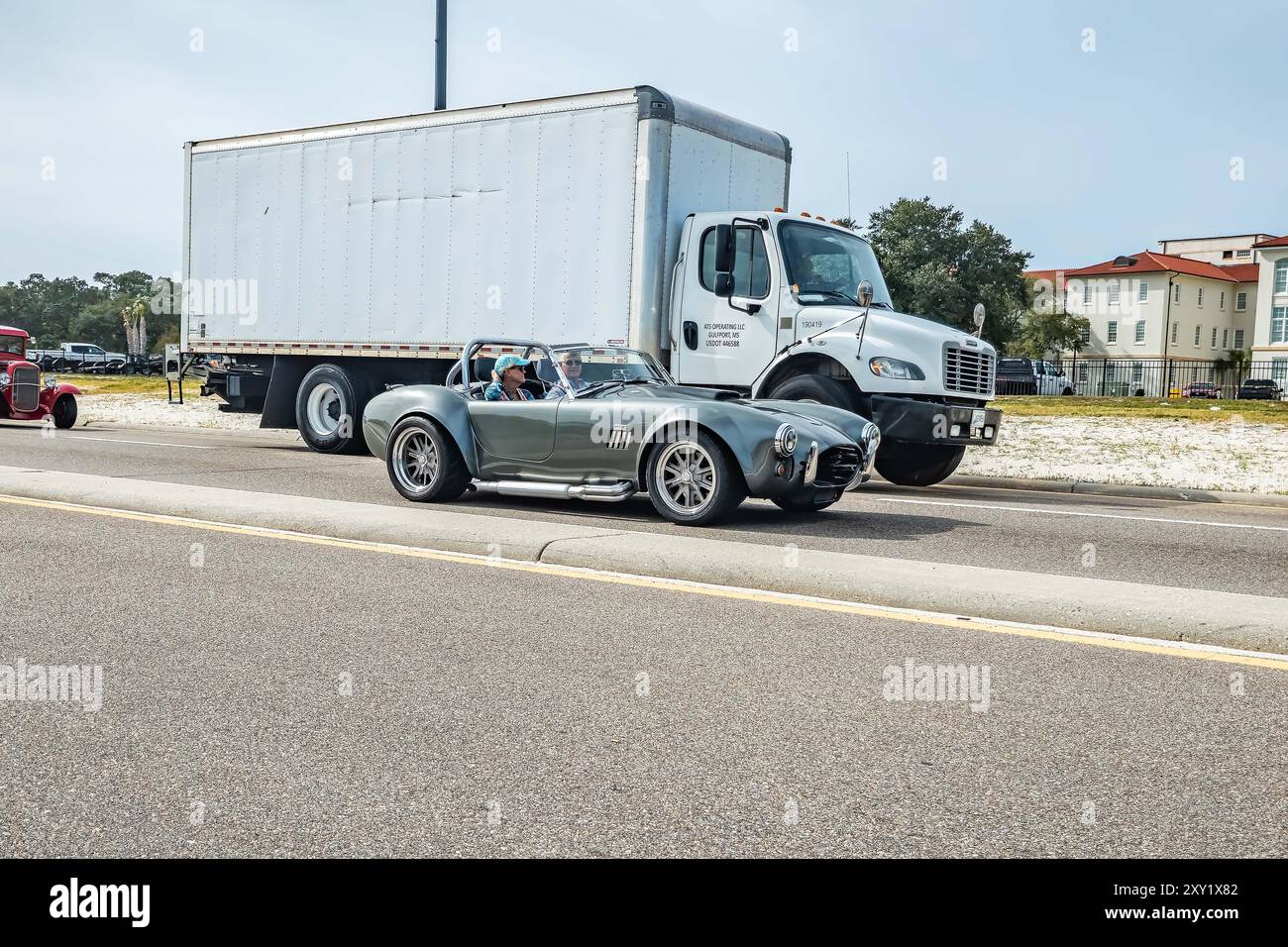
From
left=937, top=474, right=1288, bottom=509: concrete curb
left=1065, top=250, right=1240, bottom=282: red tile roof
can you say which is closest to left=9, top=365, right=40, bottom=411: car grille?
left=937, top=474, right=1288, bottom=509: concrete curb

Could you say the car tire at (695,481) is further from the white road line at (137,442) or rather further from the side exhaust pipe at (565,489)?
the white road line at (137,442)

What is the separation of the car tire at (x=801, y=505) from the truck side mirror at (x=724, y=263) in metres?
3.48

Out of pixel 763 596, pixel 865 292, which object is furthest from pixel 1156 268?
pixel 763 596

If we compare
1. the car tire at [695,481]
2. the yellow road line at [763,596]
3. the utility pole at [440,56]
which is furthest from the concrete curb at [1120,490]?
the utility pole at [440,56]

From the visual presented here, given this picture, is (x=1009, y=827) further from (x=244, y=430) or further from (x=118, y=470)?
(x=244, y=430)

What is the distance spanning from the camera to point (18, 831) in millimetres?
3334

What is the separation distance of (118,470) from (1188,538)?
10.4m

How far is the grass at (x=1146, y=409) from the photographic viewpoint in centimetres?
2247

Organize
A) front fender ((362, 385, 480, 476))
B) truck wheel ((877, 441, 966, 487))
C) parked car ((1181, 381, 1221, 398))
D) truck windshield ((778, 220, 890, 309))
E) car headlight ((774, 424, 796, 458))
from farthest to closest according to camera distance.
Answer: parked car ((1181, 381, 1221, 398)), truck wheel ((877, 441, 966, 487)), truck windshield ((778, 220, 890, 309)), front fender ((362, 385, 480, 476)), car headlight ((774, 424, 796, 458))

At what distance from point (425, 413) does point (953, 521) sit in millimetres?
4530

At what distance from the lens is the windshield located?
1045 cm

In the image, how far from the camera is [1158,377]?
185 ft

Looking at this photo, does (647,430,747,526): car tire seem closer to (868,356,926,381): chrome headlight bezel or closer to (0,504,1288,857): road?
(0,504,1288,857): road

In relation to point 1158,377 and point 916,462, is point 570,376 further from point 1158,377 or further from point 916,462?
point 1158,377
